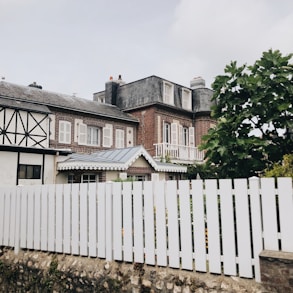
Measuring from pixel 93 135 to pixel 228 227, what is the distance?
16446 mm

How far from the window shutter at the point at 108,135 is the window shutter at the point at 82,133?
1372mm

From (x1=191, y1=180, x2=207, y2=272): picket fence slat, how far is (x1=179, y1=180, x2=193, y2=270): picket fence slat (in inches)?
3.1

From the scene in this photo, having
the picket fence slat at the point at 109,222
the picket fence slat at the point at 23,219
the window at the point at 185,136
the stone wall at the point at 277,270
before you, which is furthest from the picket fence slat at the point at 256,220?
the window at the point at 185,136

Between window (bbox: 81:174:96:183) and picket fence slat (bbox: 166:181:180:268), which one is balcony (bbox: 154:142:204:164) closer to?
window (bbox: 81:174:96:183)

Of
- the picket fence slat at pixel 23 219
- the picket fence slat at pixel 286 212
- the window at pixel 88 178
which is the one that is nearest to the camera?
the picket fence slat at pixel 286 212

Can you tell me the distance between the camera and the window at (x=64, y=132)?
57.5 ft

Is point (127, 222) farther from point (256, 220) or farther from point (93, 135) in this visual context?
point (93, 135)

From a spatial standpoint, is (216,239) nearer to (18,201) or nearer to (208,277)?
(208,277)

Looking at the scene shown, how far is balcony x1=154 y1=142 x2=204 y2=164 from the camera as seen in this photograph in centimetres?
1888

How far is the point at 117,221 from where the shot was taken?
4566mm

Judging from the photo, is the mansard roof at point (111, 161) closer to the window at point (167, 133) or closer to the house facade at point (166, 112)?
the house facade at point (166, 112)

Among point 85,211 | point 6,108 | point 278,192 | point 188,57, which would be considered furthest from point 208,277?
point 6,108

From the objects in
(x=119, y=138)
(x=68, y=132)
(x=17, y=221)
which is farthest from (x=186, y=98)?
(x=17, y=221)

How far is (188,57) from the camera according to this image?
12.9 m
